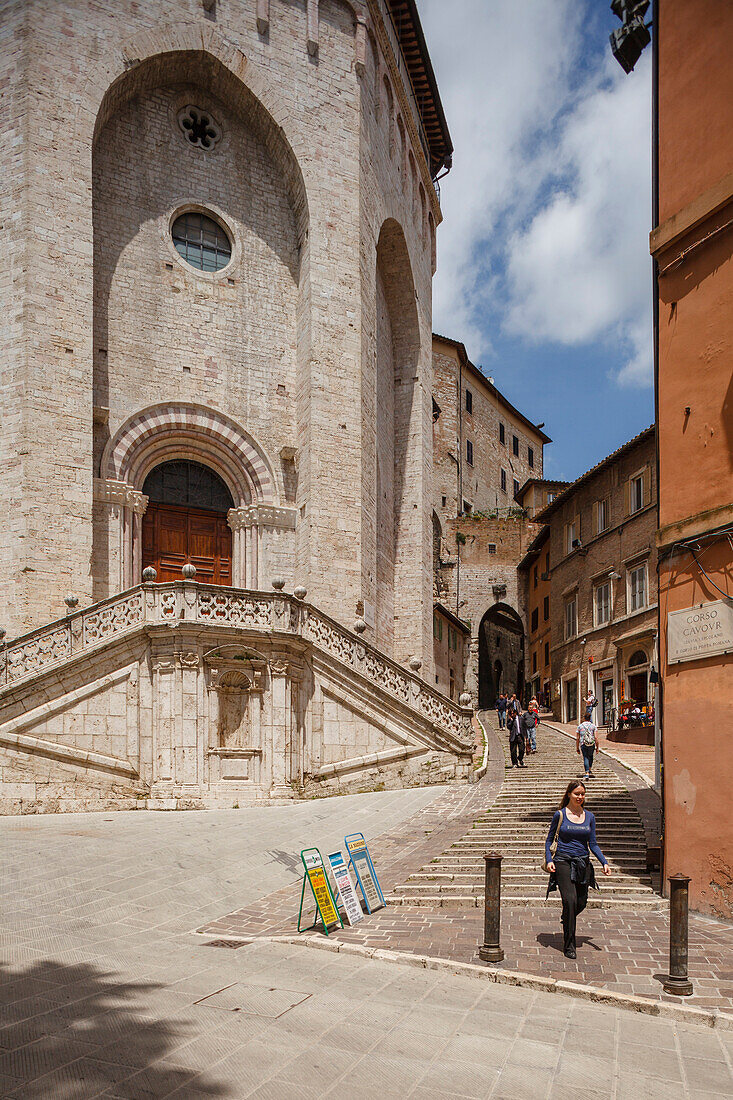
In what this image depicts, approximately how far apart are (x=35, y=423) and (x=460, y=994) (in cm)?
1633

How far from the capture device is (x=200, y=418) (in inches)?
914

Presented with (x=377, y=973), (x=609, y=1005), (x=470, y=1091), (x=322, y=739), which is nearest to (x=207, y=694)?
(x=322, y=739)

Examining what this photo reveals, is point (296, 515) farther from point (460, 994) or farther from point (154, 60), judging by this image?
point (460, 994)

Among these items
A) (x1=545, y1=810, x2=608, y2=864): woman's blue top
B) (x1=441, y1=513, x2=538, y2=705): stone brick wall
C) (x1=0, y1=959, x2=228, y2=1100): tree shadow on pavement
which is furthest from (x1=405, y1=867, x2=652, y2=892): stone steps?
(x1=441, y1=513, x2=538, y2=705): stone brick wall

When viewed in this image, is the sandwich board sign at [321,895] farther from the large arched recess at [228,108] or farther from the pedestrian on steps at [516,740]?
the large arched recess at [228,108]

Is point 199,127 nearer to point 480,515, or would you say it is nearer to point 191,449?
point 191,449

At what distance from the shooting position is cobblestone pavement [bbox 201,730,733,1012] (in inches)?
292

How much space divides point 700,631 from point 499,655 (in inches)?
1937

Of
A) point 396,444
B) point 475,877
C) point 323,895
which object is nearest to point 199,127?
point 396,444

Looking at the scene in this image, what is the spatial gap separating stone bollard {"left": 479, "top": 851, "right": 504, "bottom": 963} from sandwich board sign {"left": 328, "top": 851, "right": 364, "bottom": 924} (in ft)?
5.84

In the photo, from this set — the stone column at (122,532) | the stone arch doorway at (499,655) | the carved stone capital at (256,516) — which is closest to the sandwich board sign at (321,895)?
the stone column at (122,532)

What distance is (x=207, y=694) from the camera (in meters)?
17.6

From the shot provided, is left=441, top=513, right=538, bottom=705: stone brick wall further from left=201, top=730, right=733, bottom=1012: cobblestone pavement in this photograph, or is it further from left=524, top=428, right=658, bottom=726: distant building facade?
left=201, top=730, right=733, bottom=1012: cobblestone pavement

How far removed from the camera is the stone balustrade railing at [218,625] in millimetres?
16719
